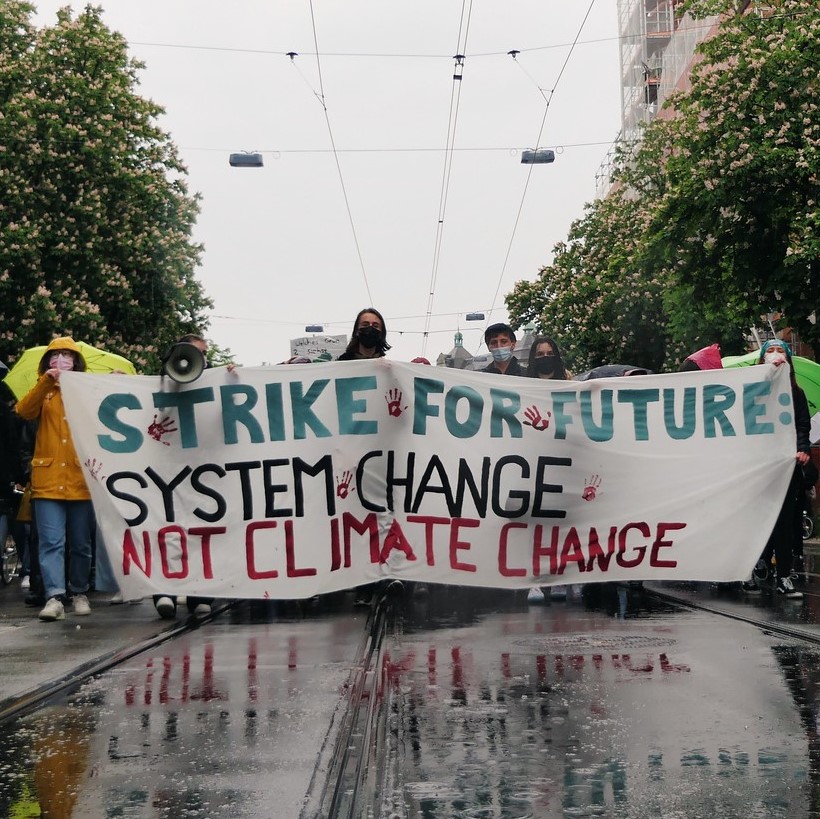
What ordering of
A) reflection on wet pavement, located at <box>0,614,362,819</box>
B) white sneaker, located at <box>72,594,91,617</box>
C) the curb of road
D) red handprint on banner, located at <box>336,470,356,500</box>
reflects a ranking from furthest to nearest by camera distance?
white sneaker, located at <box>72,594,91,617</box> → red handprint on banner, located at <box>336,470,356,500</box> → the curb of road → reflection on wet pavement, located at <box>0,614,362,819</box>

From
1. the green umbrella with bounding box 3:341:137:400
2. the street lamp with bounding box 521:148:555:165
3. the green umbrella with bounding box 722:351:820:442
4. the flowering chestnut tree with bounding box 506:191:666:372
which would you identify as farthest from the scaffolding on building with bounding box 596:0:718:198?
the green umbrella with bounding box 3:341:137:400

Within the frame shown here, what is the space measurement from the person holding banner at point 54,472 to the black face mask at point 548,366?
11.6 feet

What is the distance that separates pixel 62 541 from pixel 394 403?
2555 mm

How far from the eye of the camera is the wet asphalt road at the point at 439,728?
14.8 feet

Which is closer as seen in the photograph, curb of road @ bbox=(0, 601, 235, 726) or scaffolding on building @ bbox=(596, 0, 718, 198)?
curb of road @ bbox=(0, 601, 235, 726)

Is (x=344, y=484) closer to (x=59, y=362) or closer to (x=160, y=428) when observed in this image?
(x=160, y=428)

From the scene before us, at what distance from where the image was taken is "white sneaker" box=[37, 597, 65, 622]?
1007cm

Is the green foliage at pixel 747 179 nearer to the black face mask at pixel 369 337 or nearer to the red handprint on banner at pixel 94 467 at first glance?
the black face mask at pixel 369 337

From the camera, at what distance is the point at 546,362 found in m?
11.6

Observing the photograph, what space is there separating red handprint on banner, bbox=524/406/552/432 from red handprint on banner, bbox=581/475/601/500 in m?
0.47

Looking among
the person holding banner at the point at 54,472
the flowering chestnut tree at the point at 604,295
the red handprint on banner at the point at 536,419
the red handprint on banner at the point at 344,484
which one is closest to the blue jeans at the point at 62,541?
the person holding banner at the point at 54,472

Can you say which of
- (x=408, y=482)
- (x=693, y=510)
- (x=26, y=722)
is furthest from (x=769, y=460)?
(x=26, y=722)

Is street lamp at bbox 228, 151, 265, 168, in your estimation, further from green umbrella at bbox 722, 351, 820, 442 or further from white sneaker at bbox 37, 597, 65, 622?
white sneaker at bbox 37, 597, 65, 622

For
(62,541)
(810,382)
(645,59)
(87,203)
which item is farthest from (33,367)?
(645,59)
